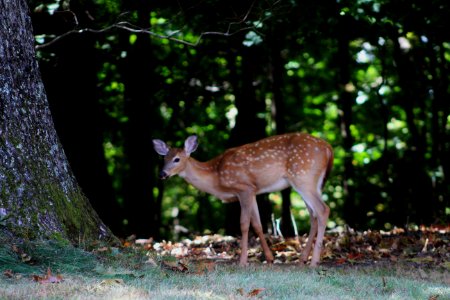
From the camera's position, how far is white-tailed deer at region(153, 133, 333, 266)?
9594 mm

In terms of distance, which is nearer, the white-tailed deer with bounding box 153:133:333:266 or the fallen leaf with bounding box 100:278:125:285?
the fallen leaf with bounding box 100:278:125:285

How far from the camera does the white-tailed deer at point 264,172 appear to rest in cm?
959

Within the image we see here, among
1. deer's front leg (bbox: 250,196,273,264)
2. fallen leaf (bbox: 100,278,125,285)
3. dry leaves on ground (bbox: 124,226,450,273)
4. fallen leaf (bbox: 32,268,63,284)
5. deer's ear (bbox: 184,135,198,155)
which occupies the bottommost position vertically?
dry leaves on ground (bbox: 124,226,450,273)

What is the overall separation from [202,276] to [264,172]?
335 centimetres

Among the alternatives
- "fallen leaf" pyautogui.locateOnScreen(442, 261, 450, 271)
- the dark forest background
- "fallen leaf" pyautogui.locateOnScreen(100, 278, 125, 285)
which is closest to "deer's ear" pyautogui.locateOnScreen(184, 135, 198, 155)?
the dark forest background

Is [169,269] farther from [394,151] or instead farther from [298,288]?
[394,151]

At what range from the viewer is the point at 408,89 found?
49.4ft

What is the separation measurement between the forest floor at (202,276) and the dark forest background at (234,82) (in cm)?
333

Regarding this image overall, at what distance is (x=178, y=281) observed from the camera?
6.50 meters

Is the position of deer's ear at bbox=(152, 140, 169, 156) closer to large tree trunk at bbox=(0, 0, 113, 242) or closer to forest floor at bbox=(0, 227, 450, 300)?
forest floor at bbox=(0, 227, 450, 300)

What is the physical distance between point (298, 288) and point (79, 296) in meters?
1.82

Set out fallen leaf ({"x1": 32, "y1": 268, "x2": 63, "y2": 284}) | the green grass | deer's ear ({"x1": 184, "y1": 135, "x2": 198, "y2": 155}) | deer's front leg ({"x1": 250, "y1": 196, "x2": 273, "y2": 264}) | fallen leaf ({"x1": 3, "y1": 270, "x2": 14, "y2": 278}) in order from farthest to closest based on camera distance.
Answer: deer's ear ({"x1": 184, "y1": 135, "x2": 198, "y2": 155}) < deer's front leg ({"x1": 250, "y1": 196, "x2": 273, "y2": 264}) < fallen leaf ({"x1": 3, "y1": 270, "x2": 14, "y2": 278}) < fallen leaf ({"x1": 32, "y1": 268, "x2": 63, "y2": 284}) < the green grass

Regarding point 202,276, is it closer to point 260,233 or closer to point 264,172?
point 260,233

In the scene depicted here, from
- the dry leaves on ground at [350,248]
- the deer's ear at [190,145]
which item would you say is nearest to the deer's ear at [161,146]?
the deer's ear at [190,145]
